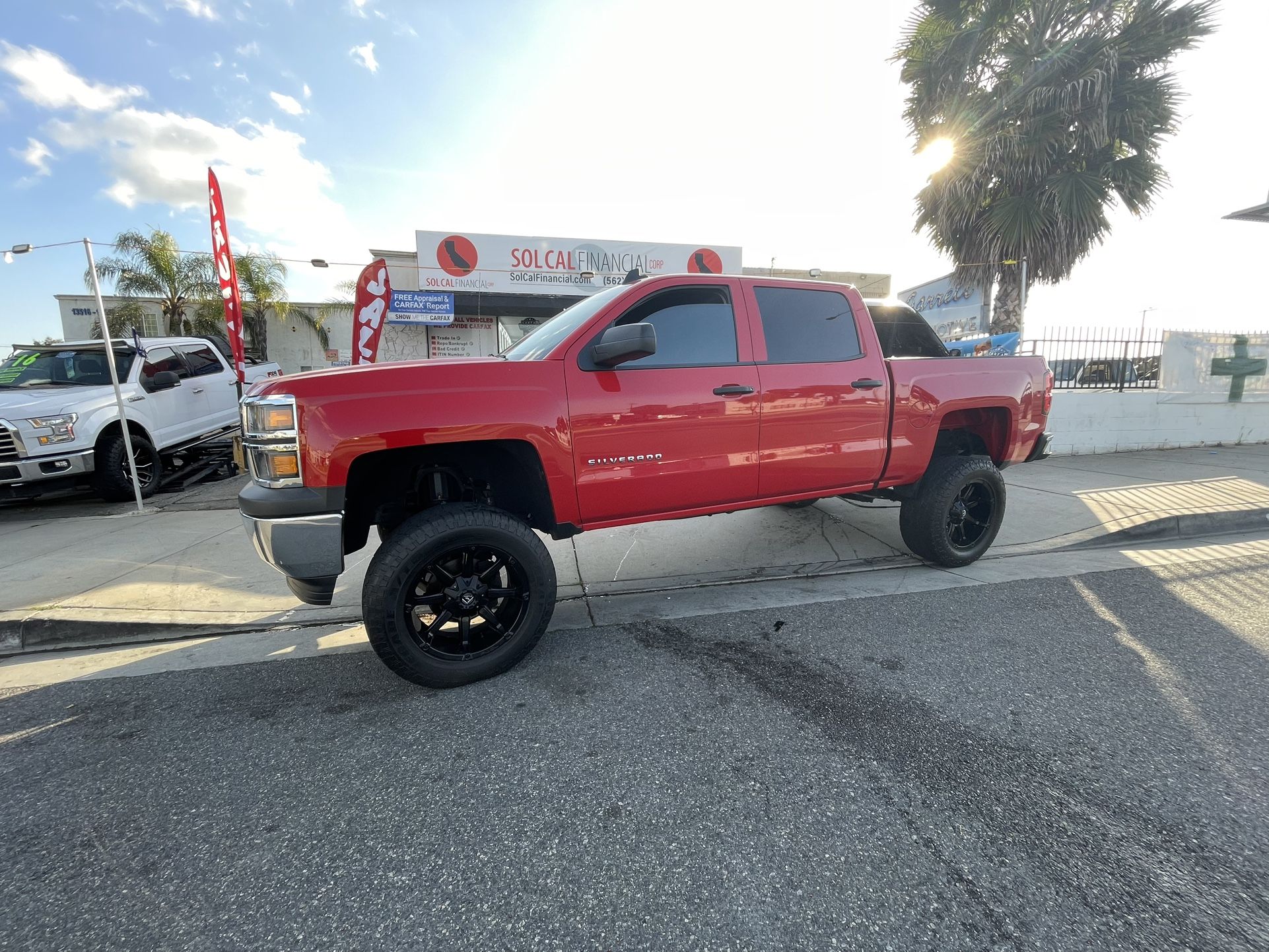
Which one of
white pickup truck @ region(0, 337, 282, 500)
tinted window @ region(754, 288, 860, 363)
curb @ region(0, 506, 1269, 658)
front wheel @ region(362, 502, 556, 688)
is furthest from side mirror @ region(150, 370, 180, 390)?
tinted window @ region(754, 288, 860, 363)

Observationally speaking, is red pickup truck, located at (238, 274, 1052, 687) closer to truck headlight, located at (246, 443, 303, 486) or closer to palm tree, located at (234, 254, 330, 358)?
truck headlight, located at (246, 443, 303, 486)

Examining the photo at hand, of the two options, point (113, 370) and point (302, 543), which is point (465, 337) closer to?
point (113, 370)

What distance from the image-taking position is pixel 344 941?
1.53 meters

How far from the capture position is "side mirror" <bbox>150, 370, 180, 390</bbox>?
790cm

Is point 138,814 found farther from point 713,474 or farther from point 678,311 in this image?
point 678,311

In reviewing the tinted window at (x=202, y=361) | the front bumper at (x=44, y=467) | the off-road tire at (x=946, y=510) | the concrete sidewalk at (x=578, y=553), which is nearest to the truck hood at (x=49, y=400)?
the front bumper at (x=44, y=467)

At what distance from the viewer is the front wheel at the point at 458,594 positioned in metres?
2.67

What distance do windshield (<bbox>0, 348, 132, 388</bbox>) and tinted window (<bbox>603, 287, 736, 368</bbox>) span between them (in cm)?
801

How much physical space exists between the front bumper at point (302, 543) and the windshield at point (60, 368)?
7.23 m

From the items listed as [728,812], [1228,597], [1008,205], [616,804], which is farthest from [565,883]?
[1008,205]

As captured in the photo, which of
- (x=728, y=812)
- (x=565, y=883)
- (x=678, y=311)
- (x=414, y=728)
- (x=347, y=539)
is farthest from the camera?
(x=678, y=311)

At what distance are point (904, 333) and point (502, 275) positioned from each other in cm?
1130

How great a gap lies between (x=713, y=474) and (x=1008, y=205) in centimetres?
1108

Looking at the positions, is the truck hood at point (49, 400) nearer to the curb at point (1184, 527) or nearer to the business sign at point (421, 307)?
the business sign at point (421, 307)
